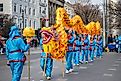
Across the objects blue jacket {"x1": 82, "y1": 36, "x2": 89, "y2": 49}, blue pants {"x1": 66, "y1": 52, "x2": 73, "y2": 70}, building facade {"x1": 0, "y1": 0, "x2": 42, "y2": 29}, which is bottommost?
blue pants {"x1": 66, "y1": 52, "x2": 73, "y2": 70}

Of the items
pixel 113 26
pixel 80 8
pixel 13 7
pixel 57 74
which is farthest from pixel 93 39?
pixel 80 8

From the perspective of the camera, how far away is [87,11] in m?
73.2

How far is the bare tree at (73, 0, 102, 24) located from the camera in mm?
72438

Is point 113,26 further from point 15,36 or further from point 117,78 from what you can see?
point 15,36

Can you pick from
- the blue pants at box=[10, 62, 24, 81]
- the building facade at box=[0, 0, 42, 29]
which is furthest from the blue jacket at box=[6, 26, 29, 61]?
the building facade at box=[0, 0, 42, 29]

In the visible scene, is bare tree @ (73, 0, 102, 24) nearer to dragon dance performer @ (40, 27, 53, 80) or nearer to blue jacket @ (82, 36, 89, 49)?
blue jacket @ (82, 36, 89, 49)

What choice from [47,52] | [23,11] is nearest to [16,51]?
[47,52]

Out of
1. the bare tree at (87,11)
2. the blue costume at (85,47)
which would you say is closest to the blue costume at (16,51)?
the blue costume at (85,47)

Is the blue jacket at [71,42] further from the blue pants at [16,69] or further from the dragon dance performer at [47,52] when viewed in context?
the blue pants at [16,69]

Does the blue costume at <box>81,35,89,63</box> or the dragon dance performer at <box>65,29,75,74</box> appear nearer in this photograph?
the dragon dance performer at <box>65,29,75,74</box>

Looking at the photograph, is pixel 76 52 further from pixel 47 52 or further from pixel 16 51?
pixel 16 51

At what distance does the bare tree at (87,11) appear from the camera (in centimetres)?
7244

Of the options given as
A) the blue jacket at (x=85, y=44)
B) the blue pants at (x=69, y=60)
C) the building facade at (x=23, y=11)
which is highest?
the building facade at (x=23, y=11)

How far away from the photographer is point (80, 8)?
73.0m
